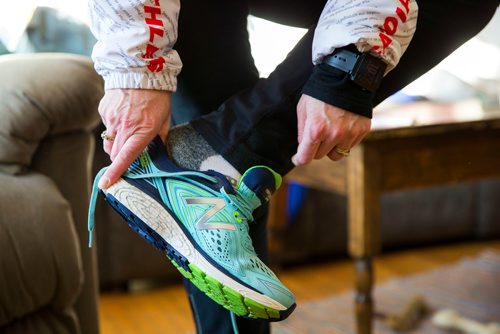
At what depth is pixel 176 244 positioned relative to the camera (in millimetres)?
690

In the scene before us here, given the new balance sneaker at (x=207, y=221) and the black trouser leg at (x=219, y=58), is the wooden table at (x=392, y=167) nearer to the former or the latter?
the black trouser leg at (x=219, y=58)

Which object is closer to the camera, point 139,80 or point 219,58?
point 139,80

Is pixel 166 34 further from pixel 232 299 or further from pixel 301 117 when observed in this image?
pixel 232 299

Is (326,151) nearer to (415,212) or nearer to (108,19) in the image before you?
(108,19)

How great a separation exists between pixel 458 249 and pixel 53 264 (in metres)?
1.79

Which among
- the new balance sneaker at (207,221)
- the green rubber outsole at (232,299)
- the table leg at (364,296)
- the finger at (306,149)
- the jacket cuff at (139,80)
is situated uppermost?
the jacket cuff at (139,80)

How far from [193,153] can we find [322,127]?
0.48 feet

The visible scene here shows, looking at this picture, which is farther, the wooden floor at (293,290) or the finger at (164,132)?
the wooden floor at (293,290)

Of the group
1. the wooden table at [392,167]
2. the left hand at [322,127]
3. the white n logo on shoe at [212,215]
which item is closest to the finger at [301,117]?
the left hand at [322,127]

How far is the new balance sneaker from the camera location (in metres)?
0.67

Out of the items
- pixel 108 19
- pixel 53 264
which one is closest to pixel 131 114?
pixel 108 19

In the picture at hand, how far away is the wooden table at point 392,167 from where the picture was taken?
4.77 feet

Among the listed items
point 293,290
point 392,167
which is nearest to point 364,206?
point 392,167

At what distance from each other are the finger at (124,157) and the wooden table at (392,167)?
2.65 feet
